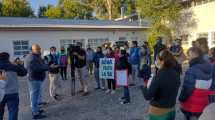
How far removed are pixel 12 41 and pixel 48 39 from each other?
9.52ft

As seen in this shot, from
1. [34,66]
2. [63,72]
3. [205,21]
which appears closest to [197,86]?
[34,66]

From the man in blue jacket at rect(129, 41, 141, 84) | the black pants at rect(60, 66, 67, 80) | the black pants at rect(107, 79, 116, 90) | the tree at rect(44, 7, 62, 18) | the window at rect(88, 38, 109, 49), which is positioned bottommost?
the black pants at rect(60, 66, 67, 80)

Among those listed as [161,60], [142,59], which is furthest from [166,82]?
[142,59]

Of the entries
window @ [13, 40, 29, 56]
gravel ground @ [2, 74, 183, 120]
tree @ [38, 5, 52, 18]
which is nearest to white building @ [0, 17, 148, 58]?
window @ [13, 40, 29, 56]

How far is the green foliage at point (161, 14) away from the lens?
81.4ft

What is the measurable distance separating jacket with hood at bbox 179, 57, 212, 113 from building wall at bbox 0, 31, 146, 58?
1951 cm

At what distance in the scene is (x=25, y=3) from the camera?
4591cm

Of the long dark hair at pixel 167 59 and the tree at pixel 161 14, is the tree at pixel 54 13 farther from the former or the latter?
the long dark hair at pixel 167 59

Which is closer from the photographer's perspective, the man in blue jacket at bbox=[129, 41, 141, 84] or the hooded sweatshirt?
the hooded sweatshirt

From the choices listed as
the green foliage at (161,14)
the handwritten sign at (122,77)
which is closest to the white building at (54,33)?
the green foliage at (161,14)

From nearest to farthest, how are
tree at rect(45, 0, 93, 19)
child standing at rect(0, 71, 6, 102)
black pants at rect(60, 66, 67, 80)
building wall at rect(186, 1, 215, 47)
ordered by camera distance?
child standing at rect(0, 71, 6, 102), black pants at rect(60, 66, 67, 80), building wall at rect(186, 1, 215, 47), tree at rect(45, 0, 93, 19)

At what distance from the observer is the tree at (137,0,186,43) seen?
81.4ft

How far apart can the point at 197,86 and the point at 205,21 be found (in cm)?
2113

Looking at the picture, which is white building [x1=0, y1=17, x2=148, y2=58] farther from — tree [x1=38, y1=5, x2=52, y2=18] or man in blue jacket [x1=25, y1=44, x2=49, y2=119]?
tree [x1=38, y1=5, x2=52, y2=18]
